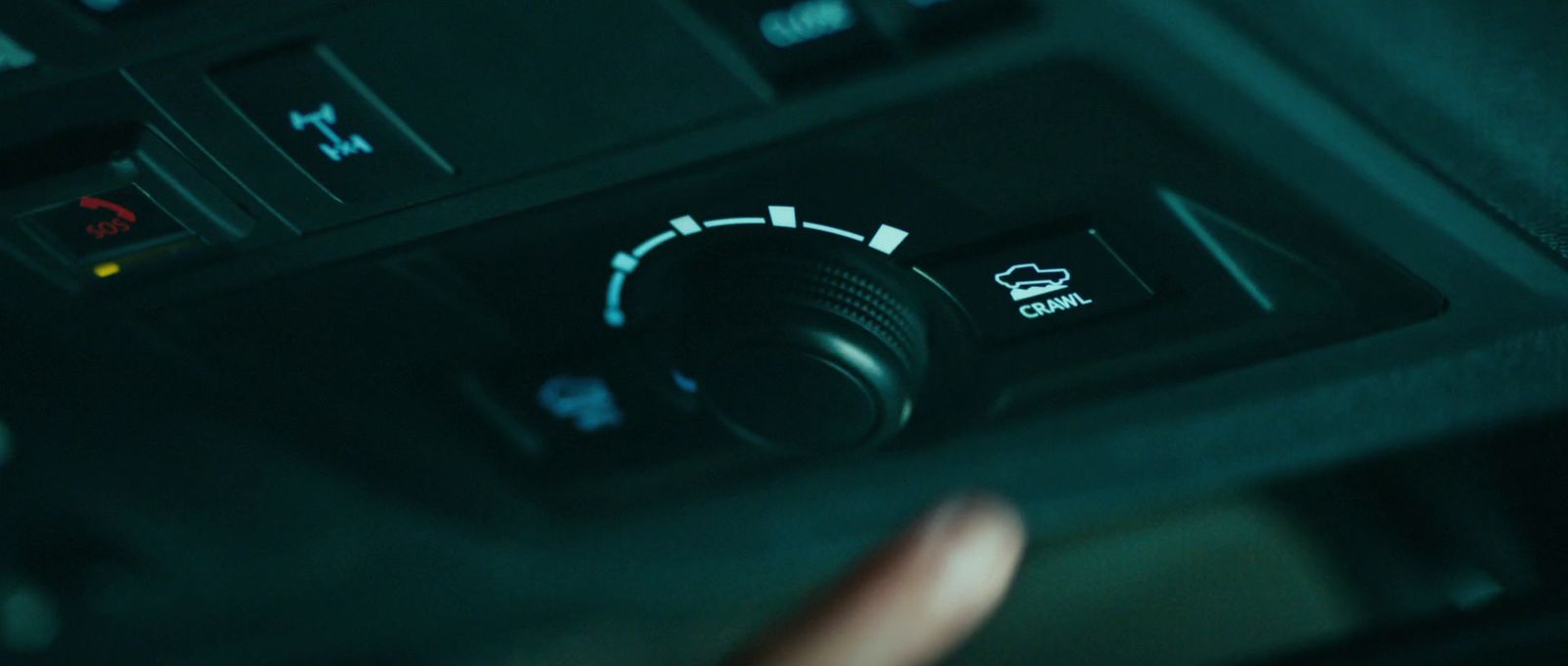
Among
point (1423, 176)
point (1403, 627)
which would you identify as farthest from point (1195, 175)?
point (1403, 627)

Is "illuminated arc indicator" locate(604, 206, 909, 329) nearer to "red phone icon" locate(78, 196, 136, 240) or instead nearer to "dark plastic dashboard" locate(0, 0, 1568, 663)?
"dark plastic dashboard" locate(0, 0, 1568, 663)

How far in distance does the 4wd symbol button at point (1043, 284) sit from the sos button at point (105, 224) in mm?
238

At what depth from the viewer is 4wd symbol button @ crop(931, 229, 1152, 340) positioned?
0.45 metres

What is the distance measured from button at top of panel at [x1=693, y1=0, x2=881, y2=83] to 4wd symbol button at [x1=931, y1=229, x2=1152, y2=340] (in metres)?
0.10

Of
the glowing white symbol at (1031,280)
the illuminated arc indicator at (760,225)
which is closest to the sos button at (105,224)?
the illuminated arc indicator at (760,225)

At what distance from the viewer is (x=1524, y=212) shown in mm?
436

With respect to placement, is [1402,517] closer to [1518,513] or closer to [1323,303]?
[1518,513]

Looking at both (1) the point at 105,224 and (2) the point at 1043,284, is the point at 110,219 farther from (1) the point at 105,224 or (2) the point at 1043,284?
(2) the point at 1043,284

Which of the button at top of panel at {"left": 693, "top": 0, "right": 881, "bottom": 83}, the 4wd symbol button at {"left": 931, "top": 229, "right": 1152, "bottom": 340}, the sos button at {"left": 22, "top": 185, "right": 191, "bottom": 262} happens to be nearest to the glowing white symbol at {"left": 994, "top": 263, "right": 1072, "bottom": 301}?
the 4wd symbol button at {"left": 931, "top": 229, "right": 1152, "bottom": 340}

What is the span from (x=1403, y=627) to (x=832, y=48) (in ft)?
0.89

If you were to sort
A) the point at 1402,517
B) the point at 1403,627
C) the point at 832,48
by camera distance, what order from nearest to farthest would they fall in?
the point at 832,48, the point at 1403,627, the point at 1402,517

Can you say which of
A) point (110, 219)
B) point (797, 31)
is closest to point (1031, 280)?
point (797, 31)

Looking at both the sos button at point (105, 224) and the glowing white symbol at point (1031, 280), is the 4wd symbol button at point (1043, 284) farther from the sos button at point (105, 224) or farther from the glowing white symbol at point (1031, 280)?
the sos button at point (105, 224)

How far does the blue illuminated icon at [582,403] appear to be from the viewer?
Answer: 55 centimetres
